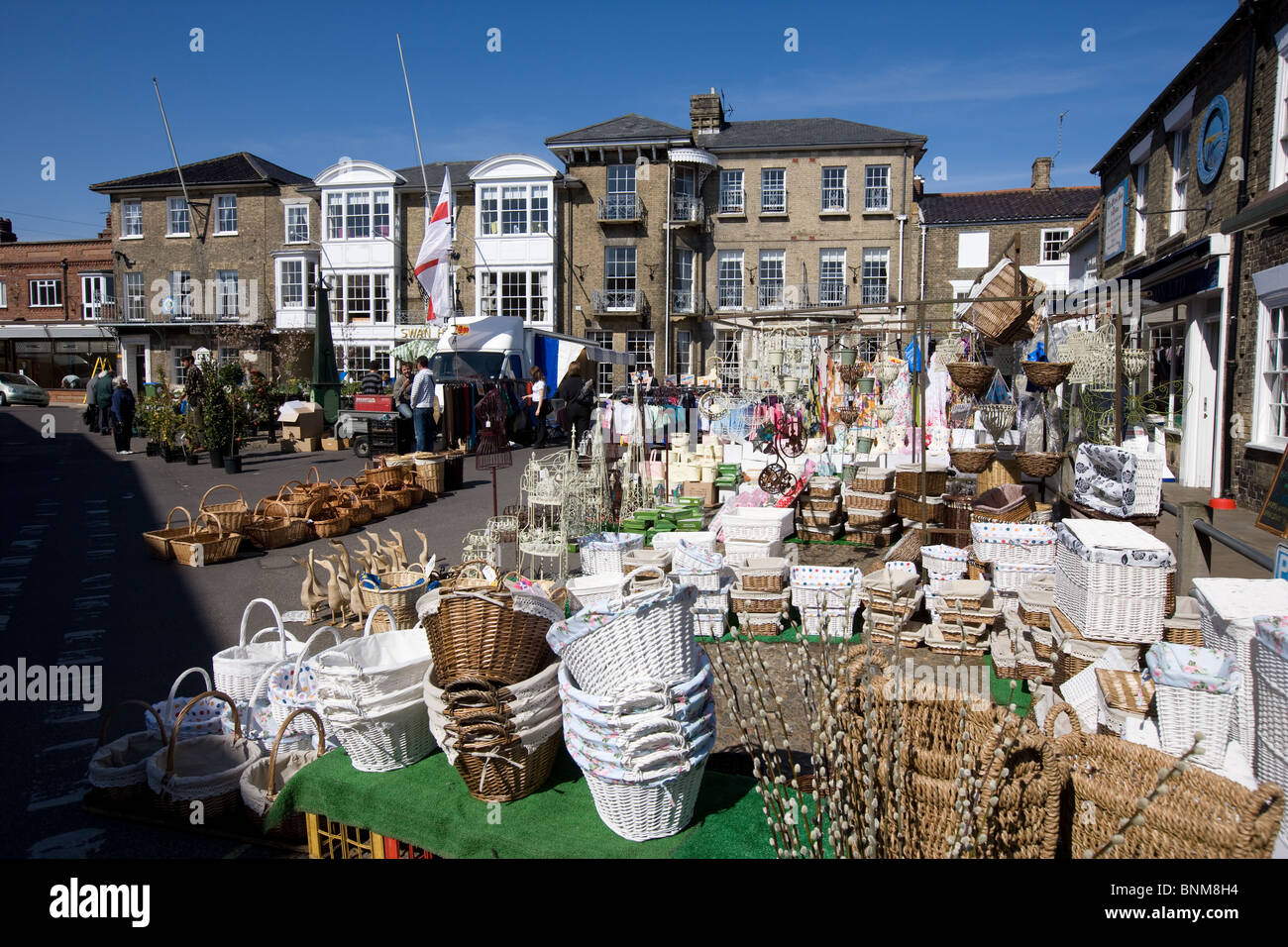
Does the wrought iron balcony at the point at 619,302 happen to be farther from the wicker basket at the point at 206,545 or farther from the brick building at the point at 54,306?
the brick building at the point at 54,306

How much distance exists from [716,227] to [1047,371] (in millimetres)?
24694

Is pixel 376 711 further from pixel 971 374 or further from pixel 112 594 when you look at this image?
pixel 112 594

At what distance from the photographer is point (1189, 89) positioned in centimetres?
1180

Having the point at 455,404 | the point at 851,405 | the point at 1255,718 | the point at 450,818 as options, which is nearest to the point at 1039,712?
the point at 1255,718

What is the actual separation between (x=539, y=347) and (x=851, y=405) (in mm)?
11561

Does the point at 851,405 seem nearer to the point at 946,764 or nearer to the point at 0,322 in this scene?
the point at 946,764

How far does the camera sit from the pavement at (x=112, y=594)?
386cm

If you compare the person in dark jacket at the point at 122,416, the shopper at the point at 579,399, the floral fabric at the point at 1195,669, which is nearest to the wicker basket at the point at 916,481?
the floral fabric at the point at 1195,669

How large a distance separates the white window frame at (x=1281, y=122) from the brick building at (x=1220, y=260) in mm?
16

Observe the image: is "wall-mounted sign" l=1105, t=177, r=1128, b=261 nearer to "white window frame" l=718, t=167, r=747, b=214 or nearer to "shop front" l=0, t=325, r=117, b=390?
"white window frame" l=718, t=167, r=747, b=214

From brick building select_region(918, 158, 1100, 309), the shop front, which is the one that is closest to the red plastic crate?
brick building select_region(918, 158, 1100, 309)

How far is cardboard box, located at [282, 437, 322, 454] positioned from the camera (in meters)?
17.6

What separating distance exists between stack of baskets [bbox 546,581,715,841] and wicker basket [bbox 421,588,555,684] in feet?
0.51

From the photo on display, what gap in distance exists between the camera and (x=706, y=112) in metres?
30.8
